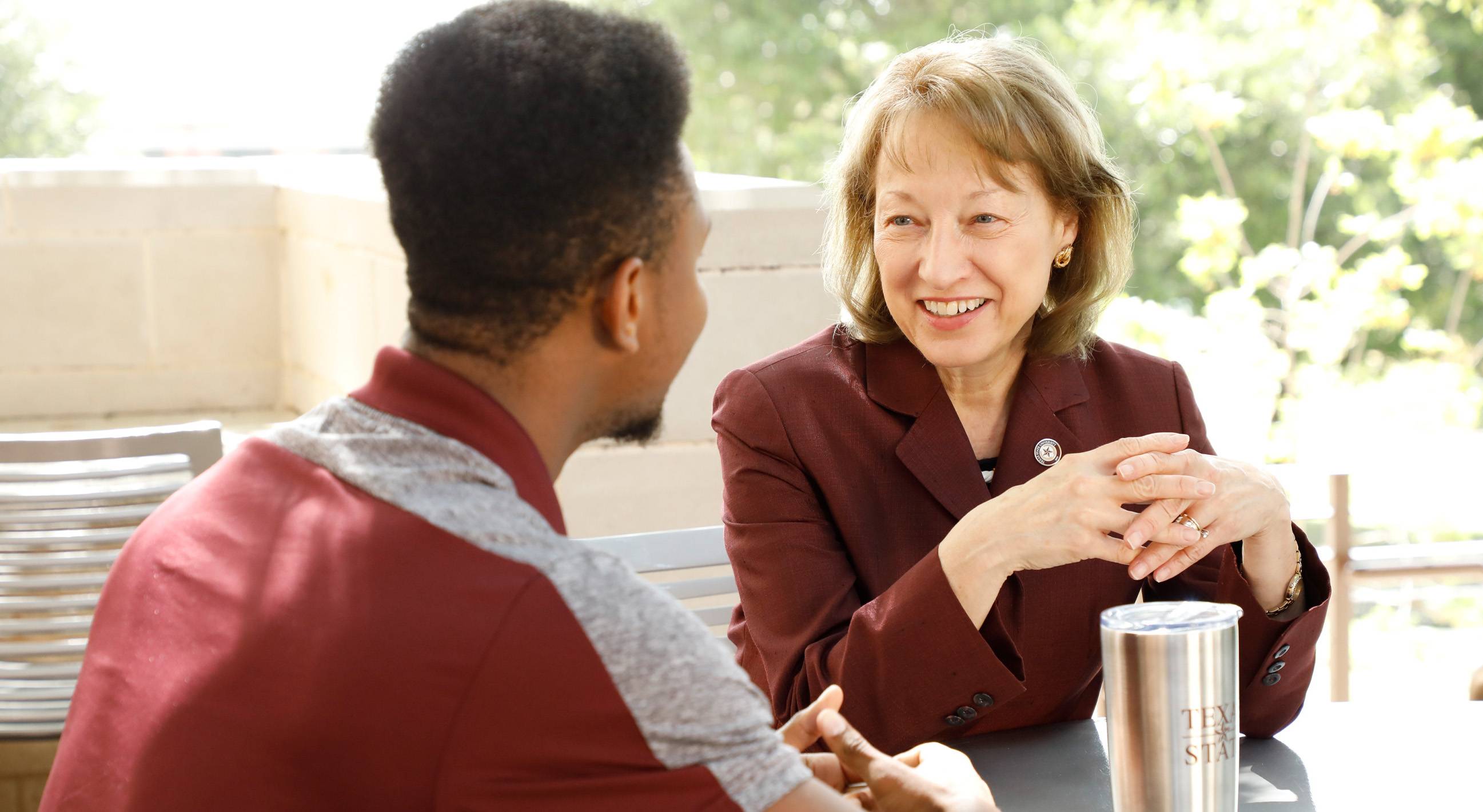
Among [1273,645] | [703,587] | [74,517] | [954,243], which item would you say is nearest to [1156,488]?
[1273,645]

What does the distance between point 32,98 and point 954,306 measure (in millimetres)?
16576

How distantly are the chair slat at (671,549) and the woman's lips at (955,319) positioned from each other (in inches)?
18.5

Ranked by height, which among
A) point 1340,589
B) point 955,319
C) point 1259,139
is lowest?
point 1259,139

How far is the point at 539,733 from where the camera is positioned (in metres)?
0.84

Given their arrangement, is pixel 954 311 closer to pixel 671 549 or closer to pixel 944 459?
pixel 944 459

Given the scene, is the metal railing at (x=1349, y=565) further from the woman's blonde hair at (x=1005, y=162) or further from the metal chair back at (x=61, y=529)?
the metal chair back at (x=61, y=529)

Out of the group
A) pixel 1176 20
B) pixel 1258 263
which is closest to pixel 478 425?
pixel 1258 263

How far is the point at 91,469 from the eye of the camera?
95.4 inches

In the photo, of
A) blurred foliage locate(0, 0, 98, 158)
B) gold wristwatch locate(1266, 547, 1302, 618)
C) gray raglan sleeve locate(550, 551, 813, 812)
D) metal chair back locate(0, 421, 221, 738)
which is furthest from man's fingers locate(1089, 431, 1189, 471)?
blurred foliage locate(0, 0, 98, 158)

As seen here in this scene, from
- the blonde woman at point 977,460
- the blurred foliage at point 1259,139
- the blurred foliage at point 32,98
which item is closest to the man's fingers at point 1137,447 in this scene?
the blonde woman at point 977,460

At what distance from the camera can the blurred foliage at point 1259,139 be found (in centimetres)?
722

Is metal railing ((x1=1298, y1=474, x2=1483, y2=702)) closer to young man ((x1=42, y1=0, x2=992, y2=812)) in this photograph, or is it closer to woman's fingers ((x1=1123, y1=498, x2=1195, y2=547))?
woman's fingers ((x1=1123, y1=498, x2=1195, y2=547))

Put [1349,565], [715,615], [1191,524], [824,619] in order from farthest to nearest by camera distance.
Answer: [1349,565], [715,615], [824,619], [1191,524]

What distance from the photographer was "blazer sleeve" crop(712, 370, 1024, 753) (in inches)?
64.1
